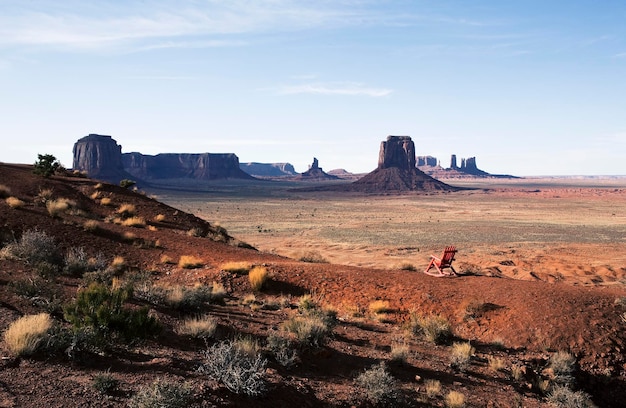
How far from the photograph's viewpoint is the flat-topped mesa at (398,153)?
161750mm

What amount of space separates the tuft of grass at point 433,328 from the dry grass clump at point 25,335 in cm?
758

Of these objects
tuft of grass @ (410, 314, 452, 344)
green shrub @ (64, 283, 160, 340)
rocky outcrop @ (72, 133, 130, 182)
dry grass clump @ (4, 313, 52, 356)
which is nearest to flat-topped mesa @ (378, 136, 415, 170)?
rocky outcrop @ (72, 133, 130, 182)

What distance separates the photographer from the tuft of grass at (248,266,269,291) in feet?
39.8

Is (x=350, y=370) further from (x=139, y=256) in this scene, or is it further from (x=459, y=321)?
(x=139, y=256)

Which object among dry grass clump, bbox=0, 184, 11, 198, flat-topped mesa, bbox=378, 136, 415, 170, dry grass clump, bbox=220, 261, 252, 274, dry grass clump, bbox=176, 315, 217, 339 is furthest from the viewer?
flat-topped mesa, bbox=378, 136, 415, 170

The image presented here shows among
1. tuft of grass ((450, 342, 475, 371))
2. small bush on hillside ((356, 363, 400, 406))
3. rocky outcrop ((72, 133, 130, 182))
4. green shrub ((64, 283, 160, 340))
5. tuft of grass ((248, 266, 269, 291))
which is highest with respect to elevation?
rocky outcrop ((72, 133, 130, 182))

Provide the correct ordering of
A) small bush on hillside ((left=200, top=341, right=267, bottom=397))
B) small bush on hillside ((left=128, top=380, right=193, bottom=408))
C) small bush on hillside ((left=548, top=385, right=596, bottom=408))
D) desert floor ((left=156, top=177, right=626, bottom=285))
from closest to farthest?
small bush on hillside ((left=128, top=380, right=193, bottom=408)) → small bush on hillside ((left=200, top=341, right=267, bottom=397)) → small bush on hillside ((left=548, top=385, right=596, bottom=408)) → desert floor ((left=156, top=177, right=626, bottom=285))

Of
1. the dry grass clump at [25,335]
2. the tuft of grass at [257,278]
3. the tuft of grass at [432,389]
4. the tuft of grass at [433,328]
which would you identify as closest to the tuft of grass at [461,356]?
the tuft of grass at [433,328]

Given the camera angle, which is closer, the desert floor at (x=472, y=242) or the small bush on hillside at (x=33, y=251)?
the small bush on hillside at (x=33, y=251)

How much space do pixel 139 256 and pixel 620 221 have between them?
63.9m

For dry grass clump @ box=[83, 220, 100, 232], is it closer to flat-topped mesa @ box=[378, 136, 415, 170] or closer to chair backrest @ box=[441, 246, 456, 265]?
chair backrest @ box=[441, 246, 456, 265]

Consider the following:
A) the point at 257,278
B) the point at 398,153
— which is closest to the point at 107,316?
the point at 257,278

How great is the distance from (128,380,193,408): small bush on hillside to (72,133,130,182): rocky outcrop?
15249cm

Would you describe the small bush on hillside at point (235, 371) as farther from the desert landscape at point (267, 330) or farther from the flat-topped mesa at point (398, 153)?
the flat-topped mesa at point (398, 153)
